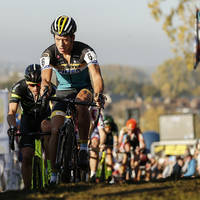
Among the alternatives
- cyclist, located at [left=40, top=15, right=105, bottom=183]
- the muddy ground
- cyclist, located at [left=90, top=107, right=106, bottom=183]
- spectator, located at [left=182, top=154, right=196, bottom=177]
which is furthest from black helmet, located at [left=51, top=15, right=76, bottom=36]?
spectator, located at [left=182, top=154, right=196, bottom=177]

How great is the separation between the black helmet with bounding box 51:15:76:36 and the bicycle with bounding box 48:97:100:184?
3.42 ft

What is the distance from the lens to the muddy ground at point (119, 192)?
20.6 ft

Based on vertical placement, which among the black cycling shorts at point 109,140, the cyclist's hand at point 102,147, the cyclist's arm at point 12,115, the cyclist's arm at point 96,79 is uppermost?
the cyclist's arm at point 96,79

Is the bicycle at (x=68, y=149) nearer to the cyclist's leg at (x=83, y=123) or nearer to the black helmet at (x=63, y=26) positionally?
the cyclist's leg at (x=83, y=123)

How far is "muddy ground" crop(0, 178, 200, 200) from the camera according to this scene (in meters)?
6.28

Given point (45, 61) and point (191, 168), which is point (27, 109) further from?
point (191, 168)

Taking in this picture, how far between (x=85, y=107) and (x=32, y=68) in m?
1.96

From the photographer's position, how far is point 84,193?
6.64 metres

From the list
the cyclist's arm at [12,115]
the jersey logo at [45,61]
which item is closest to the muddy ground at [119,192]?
the jersey logo at [45,61]

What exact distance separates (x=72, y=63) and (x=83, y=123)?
0.95 metres

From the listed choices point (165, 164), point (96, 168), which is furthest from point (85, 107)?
point (165, 164)

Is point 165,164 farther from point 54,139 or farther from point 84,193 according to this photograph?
point 84,193

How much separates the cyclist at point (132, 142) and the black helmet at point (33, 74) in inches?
309

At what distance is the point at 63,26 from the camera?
28.2ft
